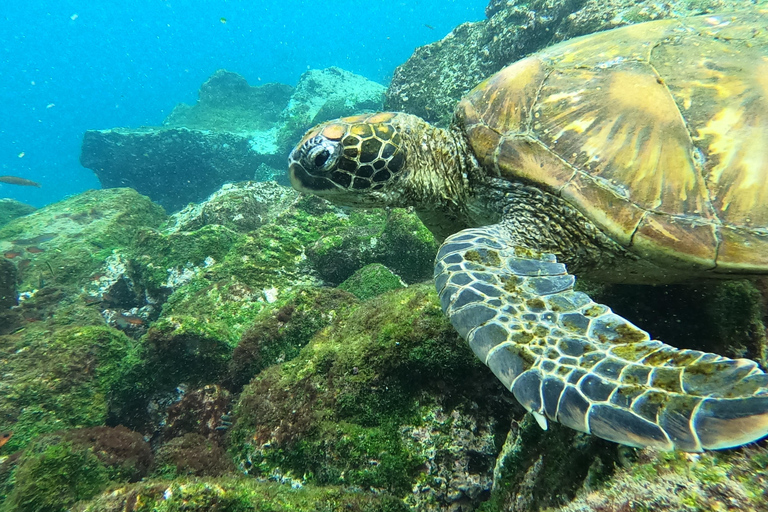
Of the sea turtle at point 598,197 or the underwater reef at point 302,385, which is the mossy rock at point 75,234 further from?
the sea turtle at point 598,197

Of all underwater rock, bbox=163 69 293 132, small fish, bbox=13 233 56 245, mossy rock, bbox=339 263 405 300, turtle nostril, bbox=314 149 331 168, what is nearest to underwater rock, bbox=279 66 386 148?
underwater rock, bbox=163 69 293 132

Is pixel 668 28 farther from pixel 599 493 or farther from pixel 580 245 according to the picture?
pixel 599 493

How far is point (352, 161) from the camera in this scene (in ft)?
8.20

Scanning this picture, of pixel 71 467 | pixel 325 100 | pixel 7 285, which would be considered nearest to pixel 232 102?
pixel 325 100

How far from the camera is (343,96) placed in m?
17.1

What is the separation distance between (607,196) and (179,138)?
15.1 m

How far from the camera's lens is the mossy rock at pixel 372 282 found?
3801 mm

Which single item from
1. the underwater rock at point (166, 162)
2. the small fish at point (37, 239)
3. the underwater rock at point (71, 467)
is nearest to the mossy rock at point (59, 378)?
the underwater rock at point (71, 467)

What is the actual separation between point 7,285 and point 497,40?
9763mm

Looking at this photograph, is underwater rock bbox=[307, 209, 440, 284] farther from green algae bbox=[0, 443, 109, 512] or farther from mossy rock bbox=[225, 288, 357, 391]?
green algae bbox=[0, 443, 109, 512]

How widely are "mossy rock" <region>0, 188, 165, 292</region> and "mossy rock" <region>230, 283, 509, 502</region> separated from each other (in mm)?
5563

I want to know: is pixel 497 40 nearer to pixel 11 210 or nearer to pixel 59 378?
pixel 59 378

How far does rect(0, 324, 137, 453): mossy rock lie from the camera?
9.33 feet

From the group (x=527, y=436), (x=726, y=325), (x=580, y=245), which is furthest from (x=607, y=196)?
(x=527, y=436)
